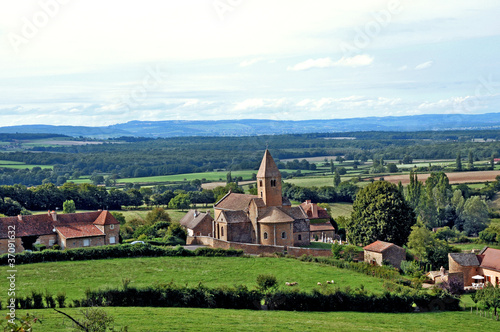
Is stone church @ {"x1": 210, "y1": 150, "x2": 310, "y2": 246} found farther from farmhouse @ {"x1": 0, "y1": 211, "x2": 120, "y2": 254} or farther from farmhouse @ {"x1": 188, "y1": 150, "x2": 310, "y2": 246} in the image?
farmhouse @ {"x1": 0, "y1": 211, "x2": 120, "y2": 254}

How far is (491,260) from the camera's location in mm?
40531

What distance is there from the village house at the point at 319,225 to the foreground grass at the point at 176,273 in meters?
14.5

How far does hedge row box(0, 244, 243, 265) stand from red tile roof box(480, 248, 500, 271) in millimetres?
18586

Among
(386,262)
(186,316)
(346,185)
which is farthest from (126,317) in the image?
(346,185)

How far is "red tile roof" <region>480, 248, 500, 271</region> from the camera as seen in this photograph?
39.9 meters

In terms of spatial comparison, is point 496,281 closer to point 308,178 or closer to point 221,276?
point 221,276

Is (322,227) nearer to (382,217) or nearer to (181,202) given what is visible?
(382,217)

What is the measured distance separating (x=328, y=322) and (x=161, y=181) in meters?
96.0

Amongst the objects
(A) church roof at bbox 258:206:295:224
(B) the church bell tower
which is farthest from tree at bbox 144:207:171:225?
(A) church roof at bbox 258:206:295:224

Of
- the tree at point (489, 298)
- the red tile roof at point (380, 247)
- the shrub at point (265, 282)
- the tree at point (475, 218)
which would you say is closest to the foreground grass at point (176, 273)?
the shrub at point (265, 282)

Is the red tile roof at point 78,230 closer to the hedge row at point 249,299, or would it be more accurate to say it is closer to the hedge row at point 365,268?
the hedge row at point 365,268

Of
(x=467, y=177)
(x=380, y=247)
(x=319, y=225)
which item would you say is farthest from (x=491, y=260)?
(x=467, y=177)

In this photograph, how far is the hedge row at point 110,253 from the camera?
41.5 metres

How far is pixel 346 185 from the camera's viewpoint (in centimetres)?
9025
